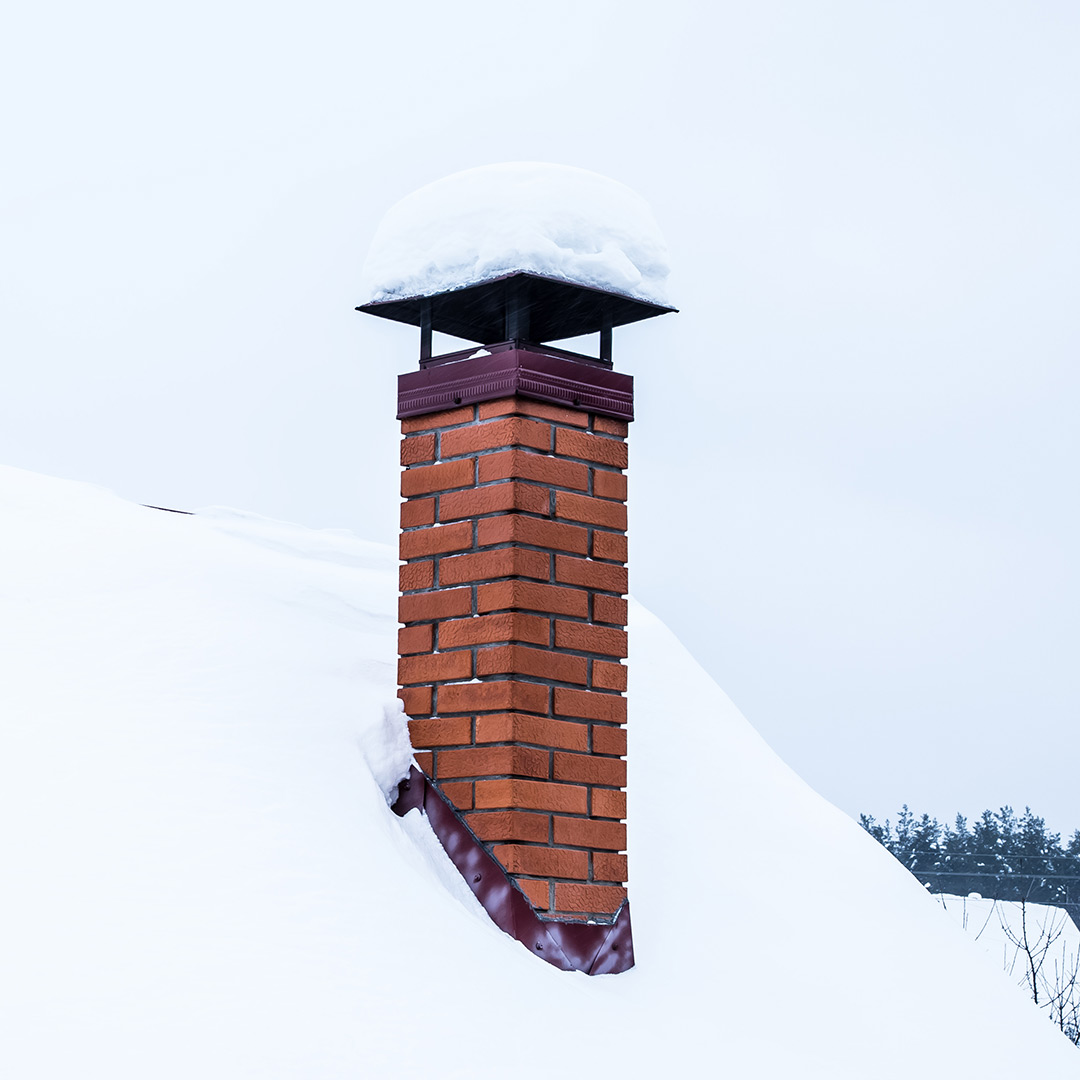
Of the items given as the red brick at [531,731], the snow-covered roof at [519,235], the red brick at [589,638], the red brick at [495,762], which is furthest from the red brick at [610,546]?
the snow-covered roof at [519,235]


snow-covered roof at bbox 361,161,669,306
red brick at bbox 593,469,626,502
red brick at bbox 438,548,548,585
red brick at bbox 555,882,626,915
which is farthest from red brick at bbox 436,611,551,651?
snow-covered roof at bbox 361,161,669,306

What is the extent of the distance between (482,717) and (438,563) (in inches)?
20.8

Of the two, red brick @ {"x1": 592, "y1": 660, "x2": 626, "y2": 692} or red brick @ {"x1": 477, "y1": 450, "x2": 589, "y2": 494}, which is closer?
red brick @ {"x1": 477, "y1": 450, "x2": 589, "y2": 494}

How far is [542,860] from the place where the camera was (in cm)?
442

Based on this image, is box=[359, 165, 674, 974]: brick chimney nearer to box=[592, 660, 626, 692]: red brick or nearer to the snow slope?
box=[592, 660, 626, 692]: red brick

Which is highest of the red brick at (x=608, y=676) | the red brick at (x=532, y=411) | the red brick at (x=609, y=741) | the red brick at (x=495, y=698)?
the red brick at (x=532, y=411)

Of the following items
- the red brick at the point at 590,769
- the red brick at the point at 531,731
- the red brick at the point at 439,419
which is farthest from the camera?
the red brick at the point at 439,419

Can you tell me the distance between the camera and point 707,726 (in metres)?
6.42

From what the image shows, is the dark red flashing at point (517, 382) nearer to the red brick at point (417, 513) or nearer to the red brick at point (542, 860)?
the red brick at point (417, 513)

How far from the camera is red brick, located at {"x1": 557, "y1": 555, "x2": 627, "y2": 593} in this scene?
4.64m

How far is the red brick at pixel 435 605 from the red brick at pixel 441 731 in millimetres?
317

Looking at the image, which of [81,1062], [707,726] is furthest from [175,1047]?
[707,726]

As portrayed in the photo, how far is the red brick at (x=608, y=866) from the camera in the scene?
15.0ft

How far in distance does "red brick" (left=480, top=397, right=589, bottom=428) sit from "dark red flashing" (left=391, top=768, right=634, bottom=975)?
3.61 ft
